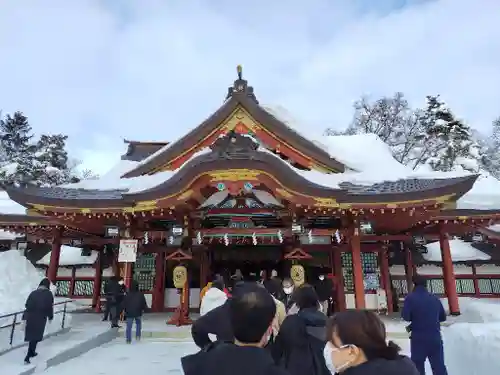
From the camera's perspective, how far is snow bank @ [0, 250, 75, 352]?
7695mm

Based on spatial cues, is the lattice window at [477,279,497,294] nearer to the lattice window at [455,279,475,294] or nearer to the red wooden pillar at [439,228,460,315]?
the lattice window at [455,279,475,294]

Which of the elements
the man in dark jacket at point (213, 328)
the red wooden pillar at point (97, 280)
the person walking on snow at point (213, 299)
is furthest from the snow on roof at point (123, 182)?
the man in dark jacket at point (213, 328)

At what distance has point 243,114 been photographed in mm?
13141

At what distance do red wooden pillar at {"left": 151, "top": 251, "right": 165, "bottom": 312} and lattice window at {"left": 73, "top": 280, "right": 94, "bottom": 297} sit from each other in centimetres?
415

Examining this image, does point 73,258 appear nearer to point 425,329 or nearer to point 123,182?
point 123,182

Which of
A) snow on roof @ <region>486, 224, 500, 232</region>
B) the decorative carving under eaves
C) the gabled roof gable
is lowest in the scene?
snow on roof @ <region>486, 224, 500, 232</region>

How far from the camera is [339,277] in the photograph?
1266cm

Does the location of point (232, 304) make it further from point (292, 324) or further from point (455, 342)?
point (455, 342)

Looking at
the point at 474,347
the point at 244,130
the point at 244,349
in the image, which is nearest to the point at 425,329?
the point at 474,347

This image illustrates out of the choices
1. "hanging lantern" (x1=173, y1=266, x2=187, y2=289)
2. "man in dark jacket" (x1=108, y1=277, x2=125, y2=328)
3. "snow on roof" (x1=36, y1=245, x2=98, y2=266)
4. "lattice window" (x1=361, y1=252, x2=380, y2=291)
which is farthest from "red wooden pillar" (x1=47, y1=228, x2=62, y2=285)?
"lattice window" (x1=361, y1=252, x2=380, y2=291)

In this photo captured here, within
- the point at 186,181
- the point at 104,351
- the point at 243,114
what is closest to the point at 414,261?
the point at 243,114

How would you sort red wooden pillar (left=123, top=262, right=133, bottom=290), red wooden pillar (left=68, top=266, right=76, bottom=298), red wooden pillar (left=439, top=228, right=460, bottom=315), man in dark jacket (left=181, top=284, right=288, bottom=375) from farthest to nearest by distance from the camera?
red wooden pillar (left=68, top=266, right=76, bottom=298) → red wooden pillar (left=439, top=228, right=460, bottom=315) → red wooden pillar (left=123, top=262, right=133, bottom=290) → man in dark jacket (left=181, top=284, right=288, bottom=375)

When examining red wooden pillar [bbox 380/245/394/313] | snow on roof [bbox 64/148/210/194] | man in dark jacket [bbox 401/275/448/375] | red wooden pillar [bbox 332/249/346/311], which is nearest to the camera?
man in dark jacket [bbox 401/275/448/375]

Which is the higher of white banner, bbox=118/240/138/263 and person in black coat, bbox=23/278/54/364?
white banner, bbox=118/240/138/263
